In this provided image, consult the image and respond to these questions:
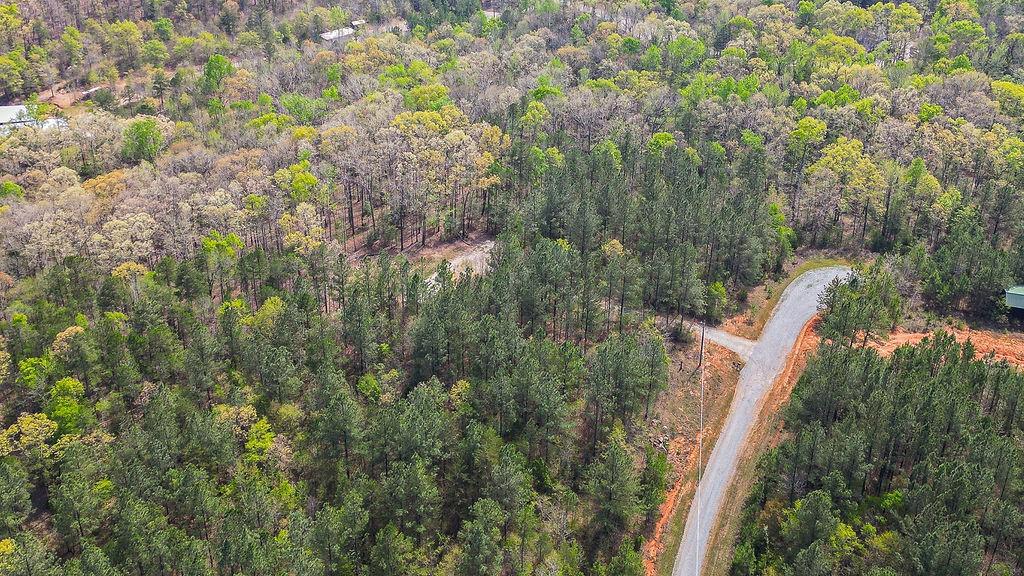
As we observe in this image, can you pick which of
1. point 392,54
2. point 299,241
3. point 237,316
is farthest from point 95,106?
point 237,316

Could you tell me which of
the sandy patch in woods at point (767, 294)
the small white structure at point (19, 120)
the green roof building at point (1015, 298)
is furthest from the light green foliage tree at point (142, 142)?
the green roof building at point (1015, 298)

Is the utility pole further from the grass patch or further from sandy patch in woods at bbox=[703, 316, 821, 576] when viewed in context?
the grass patch

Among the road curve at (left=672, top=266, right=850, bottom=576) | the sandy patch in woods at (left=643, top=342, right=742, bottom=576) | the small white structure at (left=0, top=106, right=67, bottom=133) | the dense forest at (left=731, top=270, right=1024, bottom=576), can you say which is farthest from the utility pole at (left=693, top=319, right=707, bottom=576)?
the small white structure at (left=0, top=106, right=67, bottom=133)

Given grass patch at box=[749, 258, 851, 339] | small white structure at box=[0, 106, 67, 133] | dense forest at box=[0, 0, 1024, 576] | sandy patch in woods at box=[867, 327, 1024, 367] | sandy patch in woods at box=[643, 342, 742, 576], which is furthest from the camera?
small white structure at box=[0, 106, 67, 133]

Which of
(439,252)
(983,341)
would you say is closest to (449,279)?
(439,252)

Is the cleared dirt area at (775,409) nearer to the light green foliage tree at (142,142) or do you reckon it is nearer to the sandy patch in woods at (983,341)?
the sandy patch in woods at (983,341)

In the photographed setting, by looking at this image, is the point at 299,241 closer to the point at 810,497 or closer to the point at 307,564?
the point at 307,564
